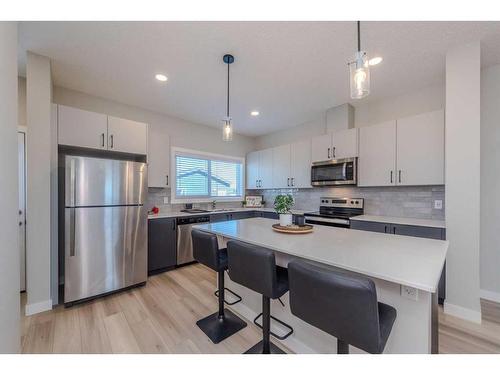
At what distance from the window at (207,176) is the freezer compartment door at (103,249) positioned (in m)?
1.38

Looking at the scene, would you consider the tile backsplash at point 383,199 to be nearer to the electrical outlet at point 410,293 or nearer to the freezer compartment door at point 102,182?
the freezer compartment door at point 102,182

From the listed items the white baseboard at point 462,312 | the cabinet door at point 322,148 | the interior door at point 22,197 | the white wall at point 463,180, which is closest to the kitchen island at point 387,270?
the white wall at point 463,180

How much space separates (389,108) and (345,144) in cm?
81

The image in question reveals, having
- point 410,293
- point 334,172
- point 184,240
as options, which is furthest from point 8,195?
point 334,172

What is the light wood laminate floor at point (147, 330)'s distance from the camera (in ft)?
5.54

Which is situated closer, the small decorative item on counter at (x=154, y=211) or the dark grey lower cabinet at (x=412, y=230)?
the dark grey lower cabinet at (x=412, y=230)

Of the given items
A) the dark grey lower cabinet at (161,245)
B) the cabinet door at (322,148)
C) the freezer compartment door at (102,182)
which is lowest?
the dark grey lower cabinet at (161,245)

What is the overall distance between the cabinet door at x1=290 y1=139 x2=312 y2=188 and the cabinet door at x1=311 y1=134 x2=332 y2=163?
12cm

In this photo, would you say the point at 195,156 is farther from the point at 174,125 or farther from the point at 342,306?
the point at 342,306

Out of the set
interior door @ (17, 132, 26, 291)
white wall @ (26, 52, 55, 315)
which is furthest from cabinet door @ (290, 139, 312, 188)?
interior door @ (17, 132, 26, 291)
